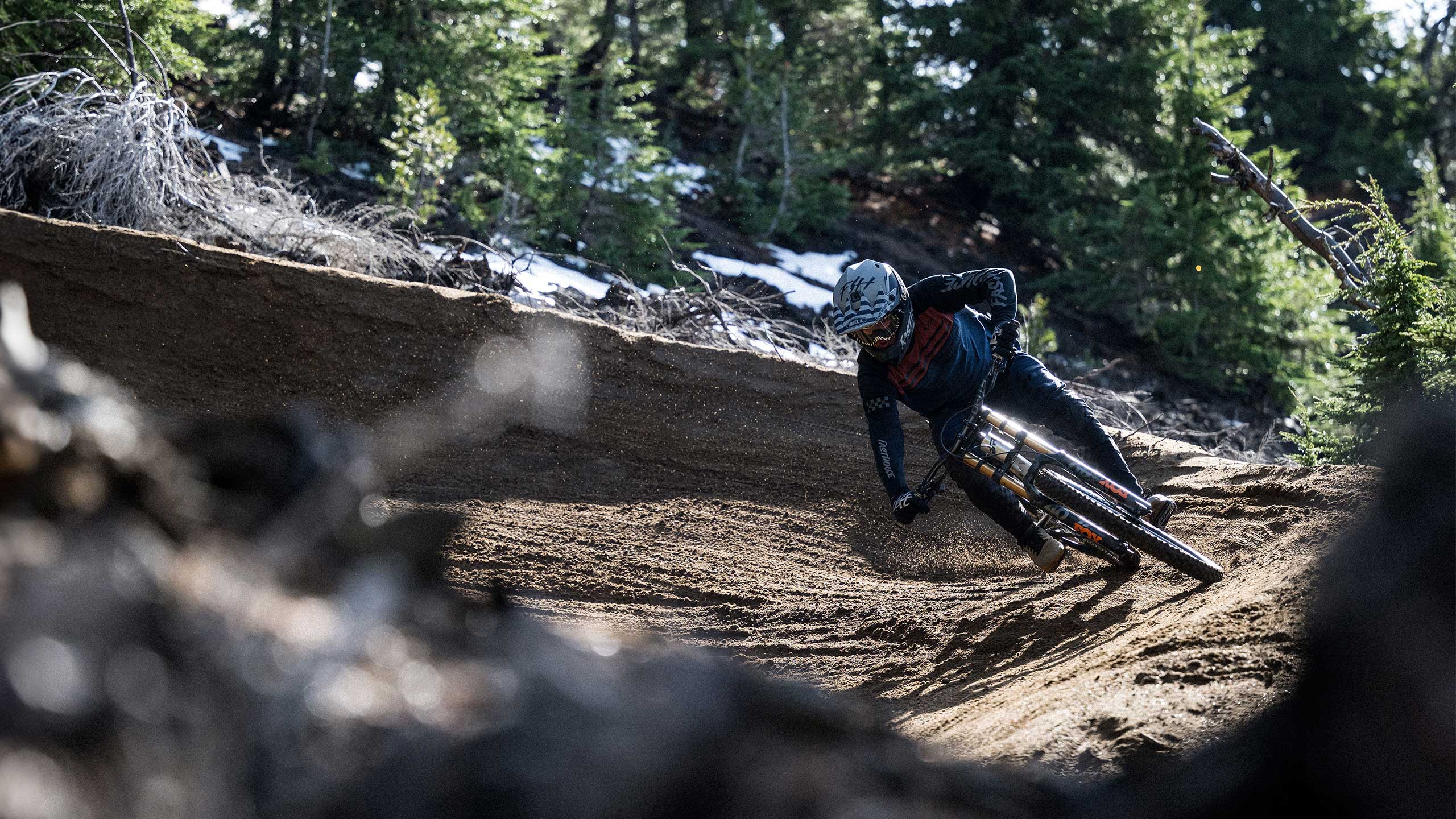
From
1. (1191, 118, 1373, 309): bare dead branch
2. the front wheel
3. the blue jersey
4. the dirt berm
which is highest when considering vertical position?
(1191, 118, 1373, 309): bare dead branch

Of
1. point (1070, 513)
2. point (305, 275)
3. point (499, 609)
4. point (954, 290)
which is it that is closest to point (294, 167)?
point (305, 275)

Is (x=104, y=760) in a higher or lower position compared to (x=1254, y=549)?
higher

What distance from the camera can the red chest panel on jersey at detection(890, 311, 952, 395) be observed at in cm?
634

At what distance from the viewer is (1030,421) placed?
6879 mm

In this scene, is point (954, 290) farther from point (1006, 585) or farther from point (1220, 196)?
point (1220, 196)

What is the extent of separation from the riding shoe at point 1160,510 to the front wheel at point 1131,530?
5 cm

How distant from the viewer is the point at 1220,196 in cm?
1833

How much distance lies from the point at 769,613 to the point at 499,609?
5338 millimetres

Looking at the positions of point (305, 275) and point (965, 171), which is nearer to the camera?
point (305, 275)

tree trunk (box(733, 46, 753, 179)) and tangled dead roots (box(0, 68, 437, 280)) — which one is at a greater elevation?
tree trunk (box(733, 46, 753, 179))

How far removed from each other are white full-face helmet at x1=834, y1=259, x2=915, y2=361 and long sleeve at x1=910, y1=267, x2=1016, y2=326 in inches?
10.9

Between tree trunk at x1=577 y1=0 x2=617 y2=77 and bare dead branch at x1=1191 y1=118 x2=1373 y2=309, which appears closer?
bare dead branch at x1=1191 y1=118 x2=1373 y2=309

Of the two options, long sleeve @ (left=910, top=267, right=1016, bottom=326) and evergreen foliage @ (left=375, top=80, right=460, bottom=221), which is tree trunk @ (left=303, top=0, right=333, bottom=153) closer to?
evergreen foliage @ (left=375, top=80, right=460, bottom=221)

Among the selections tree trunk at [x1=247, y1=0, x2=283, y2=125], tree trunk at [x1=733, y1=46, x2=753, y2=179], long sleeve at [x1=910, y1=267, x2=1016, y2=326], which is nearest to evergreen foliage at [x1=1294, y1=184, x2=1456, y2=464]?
long sleeve at [x1=910, y1=267, x2=1016, y2=326]
